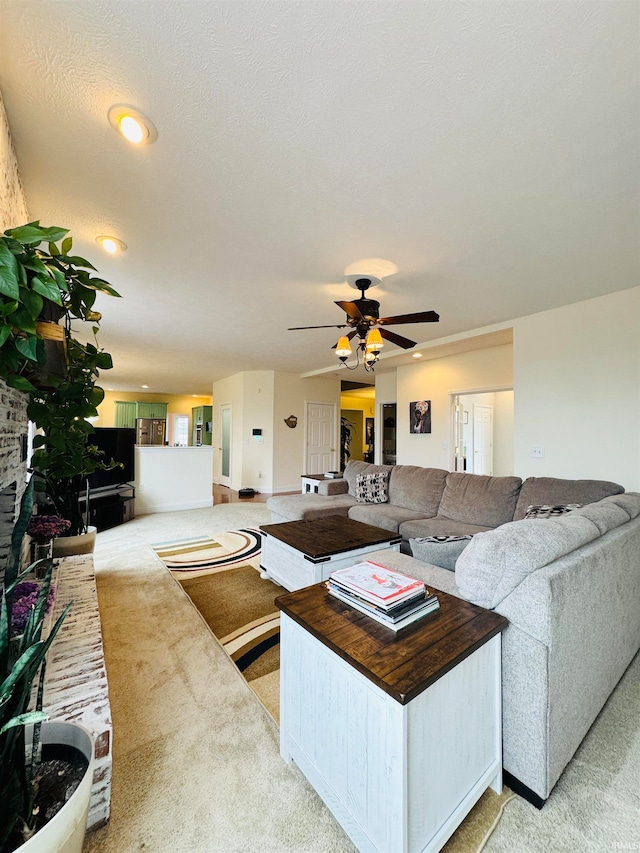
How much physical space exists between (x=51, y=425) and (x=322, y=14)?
2.34 meters

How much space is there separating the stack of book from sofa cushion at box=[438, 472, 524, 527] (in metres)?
2.13

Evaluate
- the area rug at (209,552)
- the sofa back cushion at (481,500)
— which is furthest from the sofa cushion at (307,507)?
the sofa back cushion at (481,500)

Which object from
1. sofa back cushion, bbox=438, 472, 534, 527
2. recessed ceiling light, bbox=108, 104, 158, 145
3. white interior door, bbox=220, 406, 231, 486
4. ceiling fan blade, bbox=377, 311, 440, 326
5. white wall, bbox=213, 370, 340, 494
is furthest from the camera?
white interior door, bbox=220, 406, 231, 486

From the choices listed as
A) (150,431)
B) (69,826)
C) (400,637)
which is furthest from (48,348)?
(150,431)

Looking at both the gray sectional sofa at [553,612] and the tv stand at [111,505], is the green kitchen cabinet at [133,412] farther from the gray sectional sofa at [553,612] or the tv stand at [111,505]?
the gray sectional sofa at [553,612]

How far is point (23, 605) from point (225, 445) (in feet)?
24.0

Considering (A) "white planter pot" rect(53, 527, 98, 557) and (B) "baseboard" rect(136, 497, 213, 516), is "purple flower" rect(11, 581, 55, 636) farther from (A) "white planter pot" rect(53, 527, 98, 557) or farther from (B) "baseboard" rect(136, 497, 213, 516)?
(B) "baseboard" rect(136, 497, 213, 516)

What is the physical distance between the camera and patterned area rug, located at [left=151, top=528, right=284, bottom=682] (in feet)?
6.65

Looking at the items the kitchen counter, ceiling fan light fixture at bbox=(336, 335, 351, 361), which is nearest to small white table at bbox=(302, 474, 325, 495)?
the kitchen counter

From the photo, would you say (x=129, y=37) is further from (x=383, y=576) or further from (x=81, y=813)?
(x=81, y=813)

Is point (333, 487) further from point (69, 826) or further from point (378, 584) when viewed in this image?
point (69, 826)

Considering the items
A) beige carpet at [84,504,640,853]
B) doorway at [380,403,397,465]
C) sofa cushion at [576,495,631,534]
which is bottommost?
beige carpet at [84,504,640,853]

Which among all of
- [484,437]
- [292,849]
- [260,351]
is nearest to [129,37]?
[292,849]

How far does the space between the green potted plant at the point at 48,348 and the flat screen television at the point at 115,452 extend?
2.06 meters
